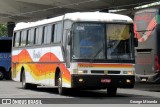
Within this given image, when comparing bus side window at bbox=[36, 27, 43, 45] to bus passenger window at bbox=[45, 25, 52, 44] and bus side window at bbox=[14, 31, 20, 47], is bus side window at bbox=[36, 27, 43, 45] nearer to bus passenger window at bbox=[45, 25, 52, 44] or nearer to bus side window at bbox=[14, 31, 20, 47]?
bus passenger window at bbox=[45, 25, 52, 44]

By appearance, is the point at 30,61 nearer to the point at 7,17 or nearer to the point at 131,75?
the point at 131,75

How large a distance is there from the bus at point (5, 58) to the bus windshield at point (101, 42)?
19.9 meters

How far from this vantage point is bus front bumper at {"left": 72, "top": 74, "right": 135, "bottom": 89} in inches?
690

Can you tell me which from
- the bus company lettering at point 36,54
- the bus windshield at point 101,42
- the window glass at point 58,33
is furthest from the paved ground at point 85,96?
the window glass at point 58,33

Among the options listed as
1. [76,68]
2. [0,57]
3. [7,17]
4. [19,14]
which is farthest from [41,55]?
[7,17]

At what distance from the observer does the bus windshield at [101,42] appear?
1764cm

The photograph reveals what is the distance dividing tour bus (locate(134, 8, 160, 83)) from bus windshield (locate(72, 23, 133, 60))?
5318 mm

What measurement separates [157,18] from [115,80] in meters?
6.40

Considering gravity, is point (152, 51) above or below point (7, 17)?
below

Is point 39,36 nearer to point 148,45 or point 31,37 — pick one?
point 31,37

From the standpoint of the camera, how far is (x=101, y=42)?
701 inches

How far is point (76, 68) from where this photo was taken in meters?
17.6

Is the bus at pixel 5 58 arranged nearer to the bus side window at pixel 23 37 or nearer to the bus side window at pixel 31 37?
the bus side window at pixel 23 37

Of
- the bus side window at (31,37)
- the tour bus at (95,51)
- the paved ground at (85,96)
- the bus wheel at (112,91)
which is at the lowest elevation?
the paved ground at (85,96)
